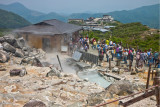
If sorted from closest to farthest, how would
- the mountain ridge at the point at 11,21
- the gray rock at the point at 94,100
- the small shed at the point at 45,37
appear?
1. the gray rock at the point at 94,100
2. the small shed at the point at 45,37
3. the mountain ridge at the point at 11,21

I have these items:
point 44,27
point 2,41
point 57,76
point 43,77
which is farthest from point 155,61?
point 2,41

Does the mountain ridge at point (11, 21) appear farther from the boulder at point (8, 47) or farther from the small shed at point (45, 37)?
the boulder at point (8, 47)

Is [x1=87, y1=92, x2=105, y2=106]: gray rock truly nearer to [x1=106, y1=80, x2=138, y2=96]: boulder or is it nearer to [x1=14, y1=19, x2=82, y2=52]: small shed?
[x1=106, y1=80, x2=138, y2=96]: boulder

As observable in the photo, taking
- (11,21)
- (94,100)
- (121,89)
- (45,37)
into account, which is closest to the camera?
(94,100)

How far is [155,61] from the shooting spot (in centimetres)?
1478

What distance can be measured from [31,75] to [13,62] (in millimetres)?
4267

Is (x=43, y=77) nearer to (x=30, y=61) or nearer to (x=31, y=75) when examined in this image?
(x=31, y=75)

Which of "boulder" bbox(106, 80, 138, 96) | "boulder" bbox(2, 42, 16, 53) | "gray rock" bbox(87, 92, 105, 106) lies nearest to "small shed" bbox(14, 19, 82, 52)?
"boulder" bbox(2, 42, 16, 53)

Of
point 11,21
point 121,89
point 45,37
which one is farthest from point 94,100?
point 11,21

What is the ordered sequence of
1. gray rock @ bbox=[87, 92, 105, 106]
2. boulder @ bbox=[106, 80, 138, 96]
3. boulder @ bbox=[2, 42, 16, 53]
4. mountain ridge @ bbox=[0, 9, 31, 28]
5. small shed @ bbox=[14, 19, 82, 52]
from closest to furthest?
gray rock @ bbox=[87, 92, 105, 106]
boulder @ bbox=[106, 80, 138, 96]
boulder @ bbox=[2, 42, 16, 53]
small shed @ bbox=[14, 19, 82, 52]
mountain ridge @ bbox=[0, 9, 31, 28]

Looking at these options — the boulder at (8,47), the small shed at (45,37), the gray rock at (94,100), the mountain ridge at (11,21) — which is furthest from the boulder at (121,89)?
the mountain ridge at (11,21)

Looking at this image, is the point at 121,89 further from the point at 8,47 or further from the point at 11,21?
the point at 11,21

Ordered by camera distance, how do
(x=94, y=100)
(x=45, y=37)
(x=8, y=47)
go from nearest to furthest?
(x=94, y=100) → (x=8, y=47) → (x=45, y=37)

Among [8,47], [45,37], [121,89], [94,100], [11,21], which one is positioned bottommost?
[94,100]
